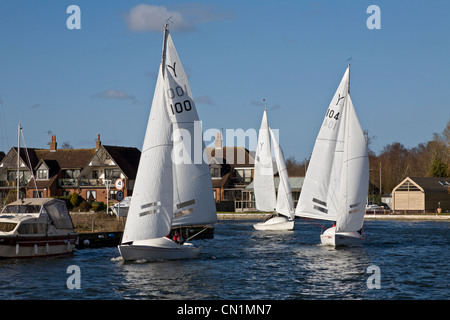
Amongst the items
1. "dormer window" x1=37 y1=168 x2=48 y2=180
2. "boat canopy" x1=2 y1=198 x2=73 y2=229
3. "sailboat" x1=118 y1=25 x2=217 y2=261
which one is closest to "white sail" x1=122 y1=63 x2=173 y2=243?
"sailboat" x1=118 y1=25 x2=217 y2=261

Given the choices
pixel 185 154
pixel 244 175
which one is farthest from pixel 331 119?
pixel 244 175

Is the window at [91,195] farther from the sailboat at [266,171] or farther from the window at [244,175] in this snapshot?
the sailboat at [266,171]

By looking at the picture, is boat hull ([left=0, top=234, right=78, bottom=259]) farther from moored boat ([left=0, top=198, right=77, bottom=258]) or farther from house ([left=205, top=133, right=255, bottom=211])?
house ([left=205, top=133, right=255, bottom=211])

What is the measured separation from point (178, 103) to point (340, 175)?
1514 cm

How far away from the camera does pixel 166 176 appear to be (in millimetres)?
33500

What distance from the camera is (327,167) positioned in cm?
4500

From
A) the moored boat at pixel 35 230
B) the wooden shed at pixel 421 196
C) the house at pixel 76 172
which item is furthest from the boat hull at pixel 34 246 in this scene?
the wooden shed at pixel 421 196

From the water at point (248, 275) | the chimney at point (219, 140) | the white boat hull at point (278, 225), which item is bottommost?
the water at point (248, 275)

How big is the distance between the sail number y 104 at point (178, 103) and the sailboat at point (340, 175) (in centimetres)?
1351

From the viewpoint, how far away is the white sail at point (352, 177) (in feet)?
140

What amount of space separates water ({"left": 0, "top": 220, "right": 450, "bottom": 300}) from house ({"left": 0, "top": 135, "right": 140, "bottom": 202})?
5113cm

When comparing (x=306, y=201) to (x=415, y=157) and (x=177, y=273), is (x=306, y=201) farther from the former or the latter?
(x=415, y=157)

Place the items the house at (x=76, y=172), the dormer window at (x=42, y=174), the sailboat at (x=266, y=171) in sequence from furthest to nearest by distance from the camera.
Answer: the dormer window at (x=42, y=174), the house at (x=76, y=172), the sailboat at (x=266, y=171)
